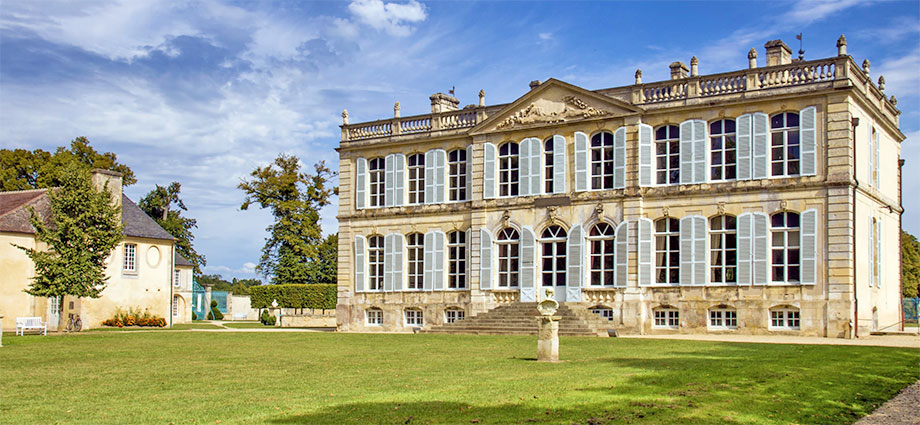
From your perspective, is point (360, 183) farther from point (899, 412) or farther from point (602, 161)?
point (899, 412)

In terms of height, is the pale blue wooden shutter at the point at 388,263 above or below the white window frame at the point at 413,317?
above

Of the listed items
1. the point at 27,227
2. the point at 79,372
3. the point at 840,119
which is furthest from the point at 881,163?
the point at 27,227

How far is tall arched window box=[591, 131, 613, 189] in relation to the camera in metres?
29.6

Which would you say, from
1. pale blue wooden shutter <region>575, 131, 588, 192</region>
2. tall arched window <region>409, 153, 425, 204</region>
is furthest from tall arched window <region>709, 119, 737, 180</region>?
tall arched window <region>409, 153, 425, 204</region>

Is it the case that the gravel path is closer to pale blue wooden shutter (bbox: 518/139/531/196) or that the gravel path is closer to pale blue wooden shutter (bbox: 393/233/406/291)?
pale blue wooden shutter (bbox: 518/139/531/196)

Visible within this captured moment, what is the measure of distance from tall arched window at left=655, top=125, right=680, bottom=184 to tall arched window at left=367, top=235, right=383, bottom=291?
37.1ft

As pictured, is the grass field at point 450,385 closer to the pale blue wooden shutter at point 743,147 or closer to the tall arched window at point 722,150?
the pale blue wooden shutter at point 743,147

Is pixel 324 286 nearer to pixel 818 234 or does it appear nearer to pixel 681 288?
pixel 681 288

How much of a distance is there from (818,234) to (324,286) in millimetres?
25296

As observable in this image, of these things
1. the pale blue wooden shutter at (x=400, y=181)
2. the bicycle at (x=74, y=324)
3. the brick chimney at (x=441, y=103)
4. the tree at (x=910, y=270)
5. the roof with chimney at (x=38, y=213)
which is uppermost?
the brick chimney at (x=441, y=103)

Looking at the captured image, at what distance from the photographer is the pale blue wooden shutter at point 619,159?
29.0 m

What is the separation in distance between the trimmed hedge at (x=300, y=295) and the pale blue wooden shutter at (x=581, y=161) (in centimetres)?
1810

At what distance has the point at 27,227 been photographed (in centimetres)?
3344

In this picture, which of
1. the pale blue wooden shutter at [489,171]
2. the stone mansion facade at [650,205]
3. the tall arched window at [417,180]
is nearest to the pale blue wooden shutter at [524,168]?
the stone mansion facade at [650,205]
